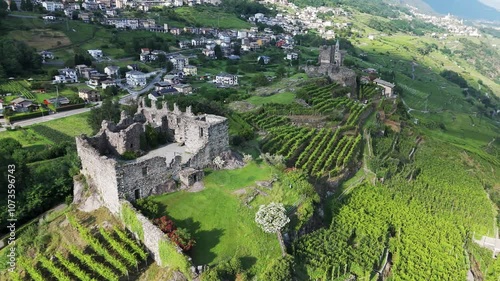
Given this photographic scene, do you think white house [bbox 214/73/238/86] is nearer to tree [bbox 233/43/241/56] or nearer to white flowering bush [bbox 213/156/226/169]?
tree [bbox 233/43/241/56]

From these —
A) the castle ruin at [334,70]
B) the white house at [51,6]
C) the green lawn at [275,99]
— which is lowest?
the white house at [51,6]

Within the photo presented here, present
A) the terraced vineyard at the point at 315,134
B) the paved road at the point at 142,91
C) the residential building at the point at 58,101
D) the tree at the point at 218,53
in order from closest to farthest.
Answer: the terraced vineyard at the point at 315,134 < the residential building at the point at 58,101 < the paved road at the point at 142,91 < the tree at the point at 218,53

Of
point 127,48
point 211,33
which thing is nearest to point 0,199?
point 127,48

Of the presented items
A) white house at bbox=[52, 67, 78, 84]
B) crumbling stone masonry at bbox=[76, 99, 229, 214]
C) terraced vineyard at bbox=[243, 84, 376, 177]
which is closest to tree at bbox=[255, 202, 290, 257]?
crumbling stone masonry at bbox=[76, 99, 229, 214]

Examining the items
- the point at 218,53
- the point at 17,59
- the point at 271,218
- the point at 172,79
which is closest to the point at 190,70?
the point at 172,79

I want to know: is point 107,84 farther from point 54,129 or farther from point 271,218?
point 271,218

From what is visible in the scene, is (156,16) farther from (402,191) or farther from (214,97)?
(402,191)

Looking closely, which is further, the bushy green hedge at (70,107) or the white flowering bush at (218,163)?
the bushy green hedge at (70,107)

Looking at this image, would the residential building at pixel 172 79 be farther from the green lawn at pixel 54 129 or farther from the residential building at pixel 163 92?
the green lawn at pixel 54 129

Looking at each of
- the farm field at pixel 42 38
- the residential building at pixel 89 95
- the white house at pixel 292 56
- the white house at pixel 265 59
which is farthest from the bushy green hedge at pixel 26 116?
the white house at pixel 292 56
